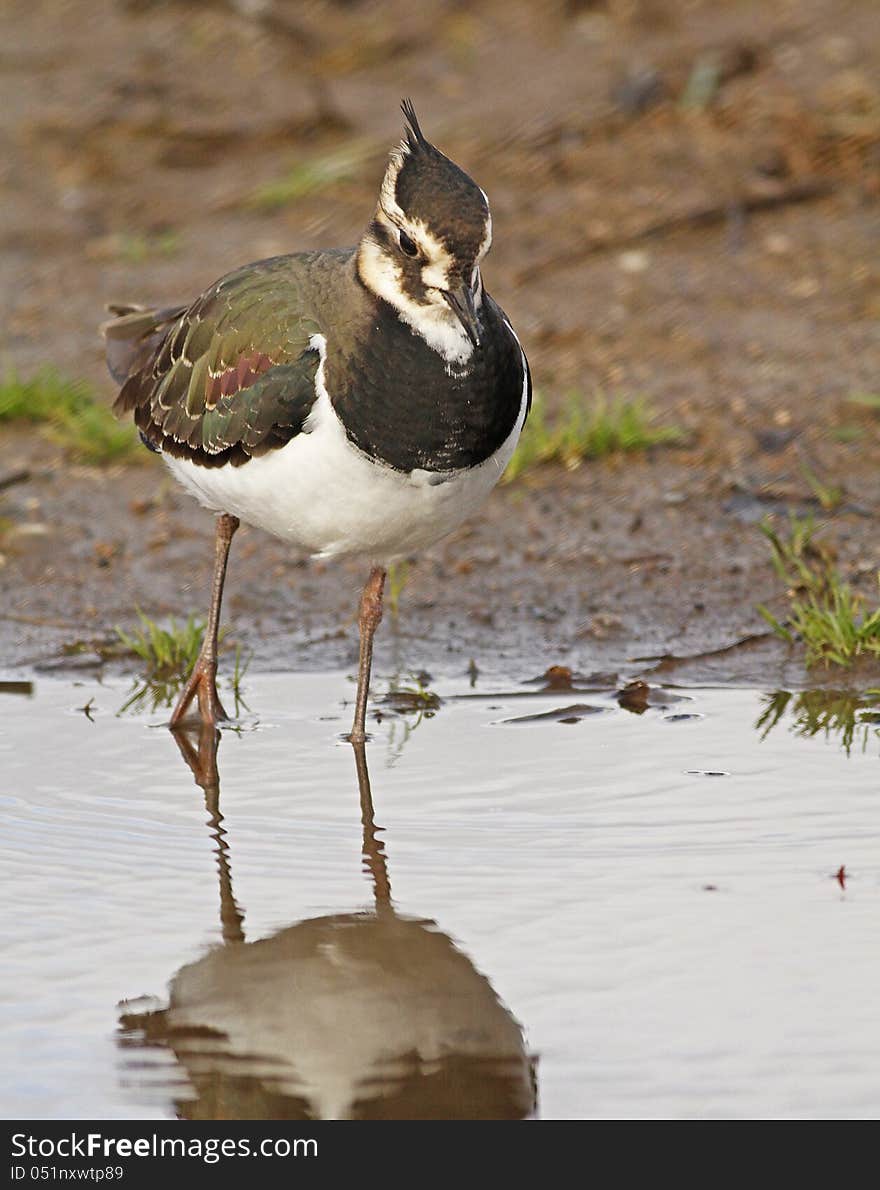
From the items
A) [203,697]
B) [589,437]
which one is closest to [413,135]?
[203,697]

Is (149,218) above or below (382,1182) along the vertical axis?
above

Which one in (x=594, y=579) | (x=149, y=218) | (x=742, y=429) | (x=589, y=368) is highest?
(x=149, y=218)

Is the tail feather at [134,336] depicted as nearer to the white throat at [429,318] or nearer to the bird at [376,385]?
the bird at [376,385]

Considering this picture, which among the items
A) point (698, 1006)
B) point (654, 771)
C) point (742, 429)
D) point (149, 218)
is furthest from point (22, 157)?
point (698, 1006)

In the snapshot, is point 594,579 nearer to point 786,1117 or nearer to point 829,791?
point 829,791

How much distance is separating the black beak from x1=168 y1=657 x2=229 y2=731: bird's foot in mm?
1591

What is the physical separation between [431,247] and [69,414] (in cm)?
361

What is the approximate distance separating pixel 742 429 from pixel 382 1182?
502 cm

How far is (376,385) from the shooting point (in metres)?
5.39

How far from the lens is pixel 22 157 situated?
11.4 meters

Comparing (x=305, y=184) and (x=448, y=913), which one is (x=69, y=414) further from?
(x=448, y=913)

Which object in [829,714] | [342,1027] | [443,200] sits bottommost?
[342,1027]

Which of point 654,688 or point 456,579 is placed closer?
point 654,688

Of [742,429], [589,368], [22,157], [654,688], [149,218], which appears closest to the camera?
[654,688]
